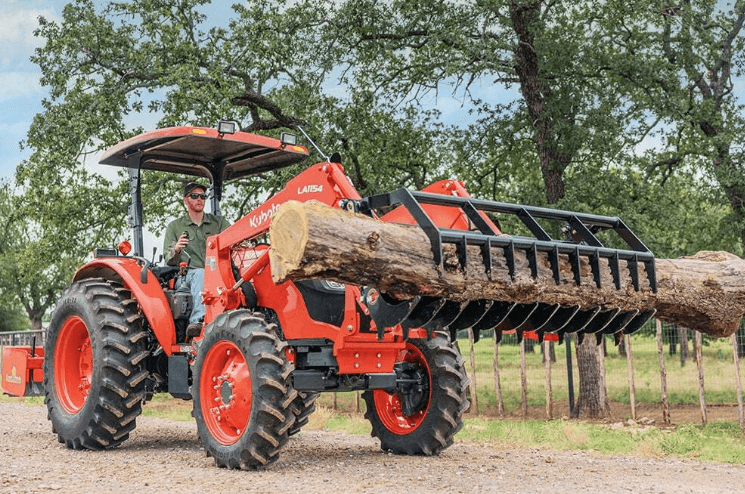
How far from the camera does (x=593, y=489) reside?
6.52 meters

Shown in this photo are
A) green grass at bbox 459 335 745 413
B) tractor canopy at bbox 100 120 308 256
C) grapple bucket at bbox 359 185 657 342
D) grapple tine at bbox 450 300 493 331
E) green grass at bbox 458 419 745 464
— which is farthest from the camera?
green grass at bbox 459 335 745 413

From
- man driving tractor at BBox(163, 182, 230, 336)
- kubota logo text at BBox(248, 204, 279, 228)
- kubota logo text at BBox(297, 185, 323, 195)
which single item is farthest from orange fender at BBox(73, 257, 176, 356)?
kubota logo text at BBox(297, 185, 323, 195)

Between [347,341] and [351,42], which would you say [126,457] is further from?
[351,42]

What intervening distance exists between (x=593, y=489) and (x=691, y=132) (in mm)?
10952

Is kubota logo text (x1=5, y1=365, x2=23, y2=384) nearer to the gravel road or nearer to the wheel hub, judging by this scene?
the gravel road

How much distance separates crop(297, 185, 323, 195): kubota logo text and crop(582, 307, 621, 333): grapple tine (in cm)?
244

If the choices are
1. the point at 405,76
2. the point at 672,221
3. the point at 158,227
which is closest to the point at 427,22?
the point at 405,76

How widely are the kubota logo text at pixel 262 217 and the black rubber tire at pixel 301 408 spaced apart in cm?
150

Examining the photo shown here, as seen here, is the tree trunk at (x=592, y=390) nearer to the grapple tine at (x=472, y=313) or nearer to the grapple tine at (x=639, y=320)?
the grapple tine at (x=639, y=320)

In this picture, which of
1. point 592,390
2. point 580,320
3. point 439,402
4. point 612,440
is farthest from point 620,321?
point 592,390

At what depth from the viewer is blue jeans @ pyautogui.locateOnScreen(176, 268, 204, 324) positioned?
860 cm

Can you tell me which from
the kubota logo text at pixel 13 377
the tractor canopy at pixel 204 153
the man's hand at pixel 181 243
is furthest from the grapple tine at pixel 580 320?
the kubota logo text at pixel 13 377

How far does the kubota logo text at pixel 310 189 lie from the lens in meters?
7.16

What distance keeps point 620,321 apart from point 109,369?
484 centimetres
